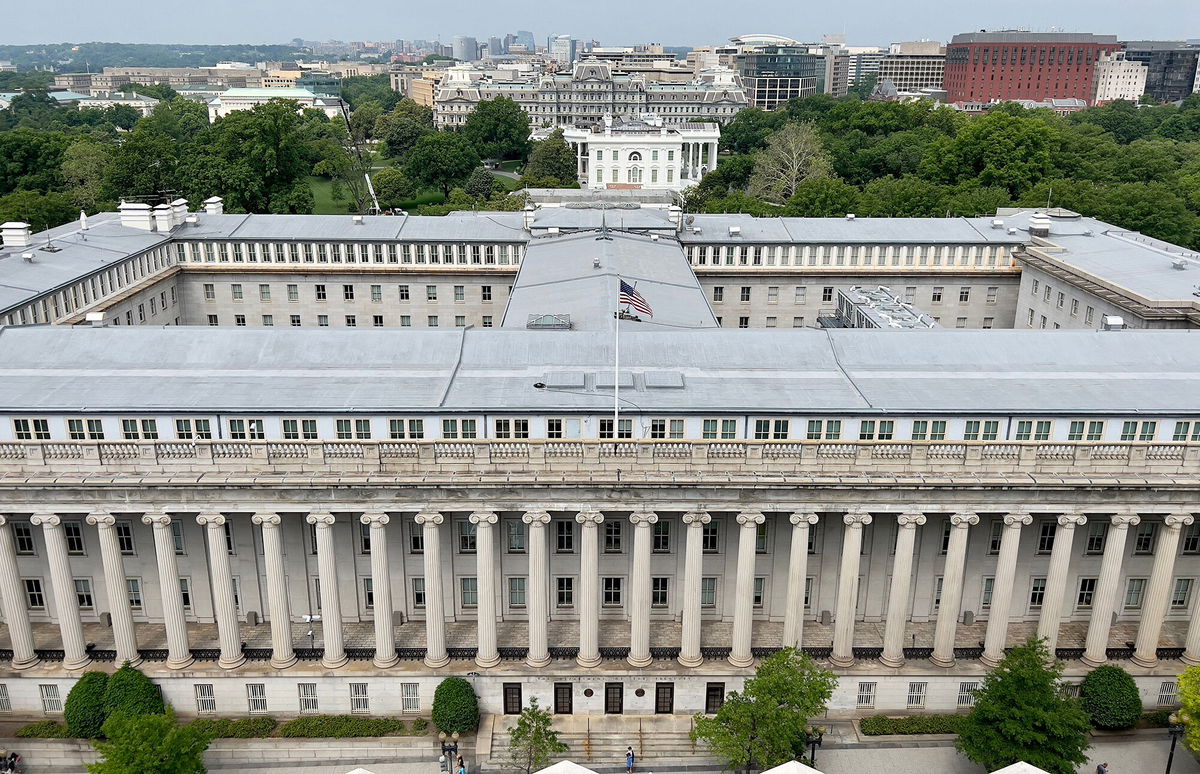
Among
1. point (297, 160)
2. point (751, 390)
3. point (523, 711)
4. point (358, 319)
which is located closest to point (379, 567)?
point (523, 711)

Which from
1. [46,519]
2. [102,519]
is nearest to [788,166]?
[102,519]

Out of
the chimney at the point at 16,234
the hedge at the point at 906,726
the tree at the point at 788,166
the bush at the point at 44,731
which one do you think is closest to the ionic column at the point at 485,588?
the hedge at the point at 906,726

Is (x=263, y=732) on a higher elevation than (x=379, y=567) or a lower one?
lower

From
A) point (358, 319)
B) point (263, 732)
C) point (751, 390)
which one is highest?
point (751, 390)

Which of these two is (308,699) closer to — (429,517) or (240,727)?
(240,727)

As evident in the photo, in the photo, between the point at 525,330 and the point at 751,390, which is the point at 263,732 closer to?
the point at 525,330

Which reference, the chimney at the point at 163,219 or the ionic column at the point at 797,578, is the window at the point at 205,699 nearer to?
the ionic column at the point at 797,578
